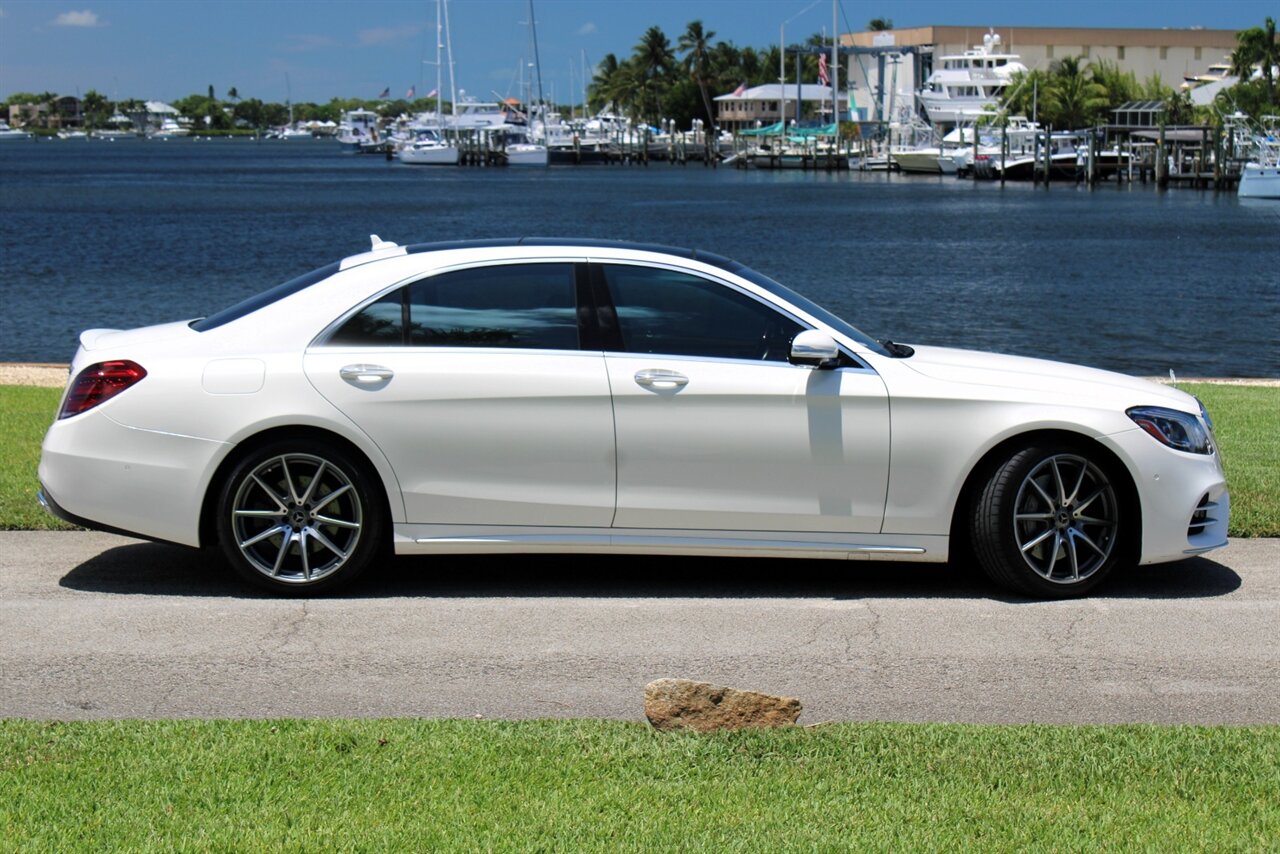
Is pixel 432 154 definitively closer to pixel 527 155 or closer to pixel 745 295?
pixel 527 155

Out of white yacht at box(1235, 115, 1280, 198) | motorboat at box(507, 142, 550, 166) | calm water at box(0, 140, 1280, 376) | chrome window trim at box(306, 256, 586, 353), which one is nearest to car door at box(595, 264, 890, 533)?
chrome window trim at box(306, 256, 586, 353)

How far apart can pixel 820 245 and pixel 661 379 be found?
48.7 m

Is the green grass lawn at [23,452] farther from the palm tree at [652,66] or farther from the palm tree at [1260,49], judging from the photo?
the palm tree at [652,66]

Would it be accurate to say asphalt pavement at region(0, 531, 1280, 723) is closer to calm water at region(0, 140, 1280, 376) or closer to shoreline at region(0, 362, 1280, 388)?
shoreline at region(0, 362, 1280, 388)

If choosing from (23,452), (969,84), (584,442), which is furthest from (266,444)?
(969,84)

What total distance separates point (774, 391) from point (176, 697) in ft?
9.30

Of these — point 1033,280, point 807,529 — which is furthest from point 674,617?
point 1033,280

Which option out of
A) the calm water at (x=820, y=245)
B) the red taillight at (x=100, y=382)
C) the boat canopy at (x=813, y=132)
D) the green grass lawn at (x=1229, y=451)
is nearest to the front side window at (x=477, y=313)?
the red taillight at (x=100, y=382)

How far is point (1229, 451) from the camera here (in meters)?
10.7

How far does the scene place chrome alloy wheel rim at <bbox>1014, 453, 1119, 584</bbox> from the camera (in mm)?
6941

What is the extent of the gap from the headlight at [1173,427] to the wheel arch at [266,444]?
3383 mm

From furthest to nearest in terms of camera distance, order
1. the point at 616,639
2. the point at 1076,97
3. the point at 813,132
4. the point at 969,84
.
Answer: the point at 813,132
the point at 1076,97
the point at 969,84
the point at 616,639

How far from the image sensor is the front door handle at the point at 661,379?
6832mm

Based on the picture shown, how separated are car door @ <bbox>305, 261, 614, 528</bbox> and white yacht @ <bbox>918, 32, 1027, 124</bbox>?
370 feet
